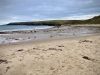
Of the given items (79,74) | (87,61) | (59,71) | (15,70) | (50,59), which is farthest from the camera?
(50,59)

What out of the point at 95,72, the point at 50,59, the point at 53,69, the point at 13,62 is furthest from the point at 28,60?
the point at 95,72

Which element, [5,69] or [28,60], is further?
[28,60]

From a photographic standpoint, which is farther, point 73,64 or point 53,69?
point 73,64

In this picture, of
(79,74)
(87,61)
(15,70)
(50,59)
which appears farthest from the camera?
(50,59)

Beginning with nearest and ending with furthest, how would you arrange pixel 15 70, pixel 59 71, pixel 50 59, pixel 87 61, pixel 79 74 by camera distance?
pixel 79 74 < pixel 59 71 < pixel 15 70 < pixel 87 61 < pixel 50 59

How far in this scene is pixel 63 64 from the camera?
21.9ft

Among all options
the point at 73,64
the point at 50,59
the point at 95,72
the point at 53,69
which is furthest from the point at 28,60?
the point at 95,72

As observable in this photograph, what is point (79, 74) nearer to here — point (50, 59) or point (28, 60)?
point (50, 59)

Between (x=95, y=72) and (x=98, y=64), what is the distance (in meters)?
0.97

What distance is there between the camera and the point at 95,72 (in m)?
5.67

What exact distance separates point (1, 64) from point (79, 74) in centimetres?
463

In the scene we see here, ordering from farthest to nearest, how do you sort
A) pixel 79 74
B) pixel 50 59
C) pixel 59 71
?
pixel 50 59, pixel 59 71, pixel 79 74

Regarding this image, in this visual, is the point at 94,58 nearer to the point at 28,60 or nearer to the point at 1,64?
the point at 28,60

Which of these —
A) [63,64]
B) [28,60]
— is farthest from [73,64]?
[28,60]
